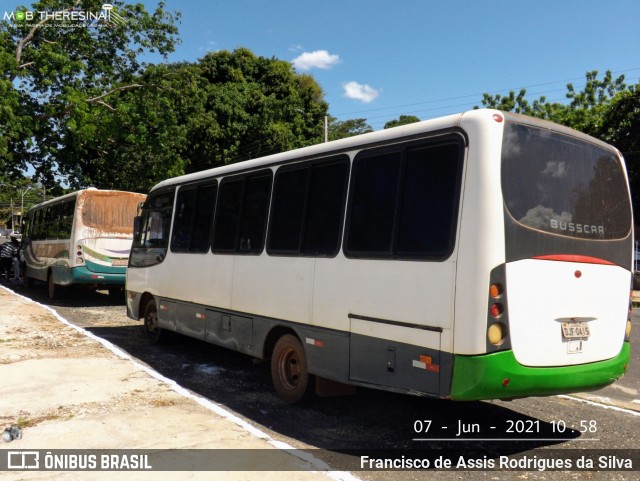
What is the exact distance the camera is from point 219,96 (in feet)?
104

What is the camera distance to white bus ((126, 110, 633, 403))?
14.5ft

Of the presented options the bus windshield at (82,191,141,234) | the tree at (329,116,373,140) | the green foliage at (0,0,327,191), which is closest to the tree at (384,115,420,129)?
the tree at (329,116,373,140)

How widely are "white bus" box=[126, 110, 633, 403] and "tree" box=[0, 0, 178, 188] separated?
15.8 metres

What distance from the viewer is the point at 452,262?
14.8 feet

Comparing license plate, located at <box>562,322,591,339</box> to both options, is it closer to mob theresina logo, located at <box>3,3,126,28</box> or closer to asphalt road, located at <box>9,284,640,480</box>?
asphalt road, located at <box>9,284,640,480</box>

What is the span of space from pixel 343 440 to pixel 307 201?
8.08ft

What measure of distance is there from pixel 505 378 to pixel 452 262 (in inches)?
38.1

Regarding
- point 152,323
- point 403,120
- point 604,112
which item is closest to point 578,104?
point 604,112

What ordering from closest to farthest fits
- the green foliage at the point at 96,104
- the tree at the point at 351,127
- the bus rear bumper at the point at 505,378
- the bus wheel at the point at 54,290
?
the bus rear bumper at the point at 505,378 → the bus wheel at the point at 54,290 → the green foliage at the point at 96,104 → the tree at the point at 351,127

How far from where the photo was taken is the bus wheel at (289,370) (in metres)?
6.12

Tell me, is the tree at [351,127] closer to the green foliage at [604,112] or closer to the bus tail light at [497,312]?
the green foliage at [604,112]

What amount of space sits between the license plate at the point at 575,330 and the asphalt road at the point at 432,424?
1058mm

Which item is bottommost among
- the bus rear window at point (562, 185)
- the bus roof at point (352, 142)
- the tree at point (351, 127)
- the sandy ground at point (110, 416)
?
the sandy ground at point (110, 416)

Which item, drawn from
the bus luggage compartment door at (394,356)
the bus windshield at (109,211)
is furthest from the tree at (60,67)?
the bus luggage compartment door at (394,356)
